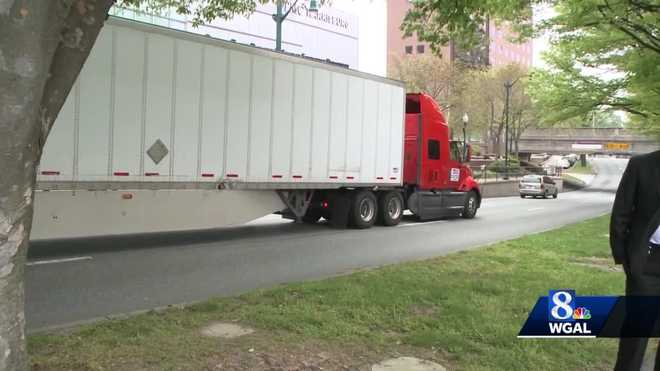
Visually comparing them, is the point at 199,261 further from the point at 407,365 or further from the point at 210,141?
the point at 407,365

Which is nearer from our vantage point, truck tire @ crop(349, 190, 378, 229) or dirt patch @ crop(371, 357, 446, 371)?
dirt patch @ crop(371, 357, 446, 371)

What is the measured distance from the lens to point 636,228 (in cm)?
357

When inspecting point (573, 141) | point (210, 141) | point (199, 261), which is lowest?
point (199, 261)

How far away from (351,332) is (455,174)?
44.7 feet

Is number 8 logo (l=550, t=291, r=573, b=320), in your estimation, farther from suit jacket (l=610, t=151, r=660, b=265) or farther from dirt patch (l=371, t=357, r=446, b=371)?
dirt patch (l=371, t=357, r=446, b=371)

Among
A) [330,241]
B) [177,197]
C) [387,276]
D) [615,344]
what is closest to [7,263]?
[615,344]

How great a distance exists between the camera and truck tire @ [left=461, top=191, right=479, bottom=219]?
18812 mm

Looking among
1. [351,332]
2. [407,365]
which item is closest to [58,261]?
[351,332]

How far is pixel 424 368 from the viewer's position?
4184mm

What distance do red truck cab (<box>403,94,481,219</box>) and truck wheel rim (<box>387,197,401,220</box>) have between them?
2.15ft

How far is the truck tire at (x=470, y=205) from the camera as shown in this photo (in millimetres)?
18812

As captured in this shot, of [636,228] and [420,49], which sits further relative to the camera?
[420,49]

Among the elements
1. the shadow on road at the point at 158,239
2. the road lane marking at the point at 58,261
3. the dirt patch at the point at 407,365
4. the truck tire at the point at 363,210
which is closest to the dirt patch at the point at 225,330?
the dirt patch at the point at 407,365

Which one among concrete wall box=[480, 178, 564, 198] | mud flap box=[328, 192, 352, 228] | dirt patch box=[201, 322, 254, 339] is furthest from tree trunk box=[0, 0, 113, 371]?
concrete wall box=[480, 178, 564, 198]
